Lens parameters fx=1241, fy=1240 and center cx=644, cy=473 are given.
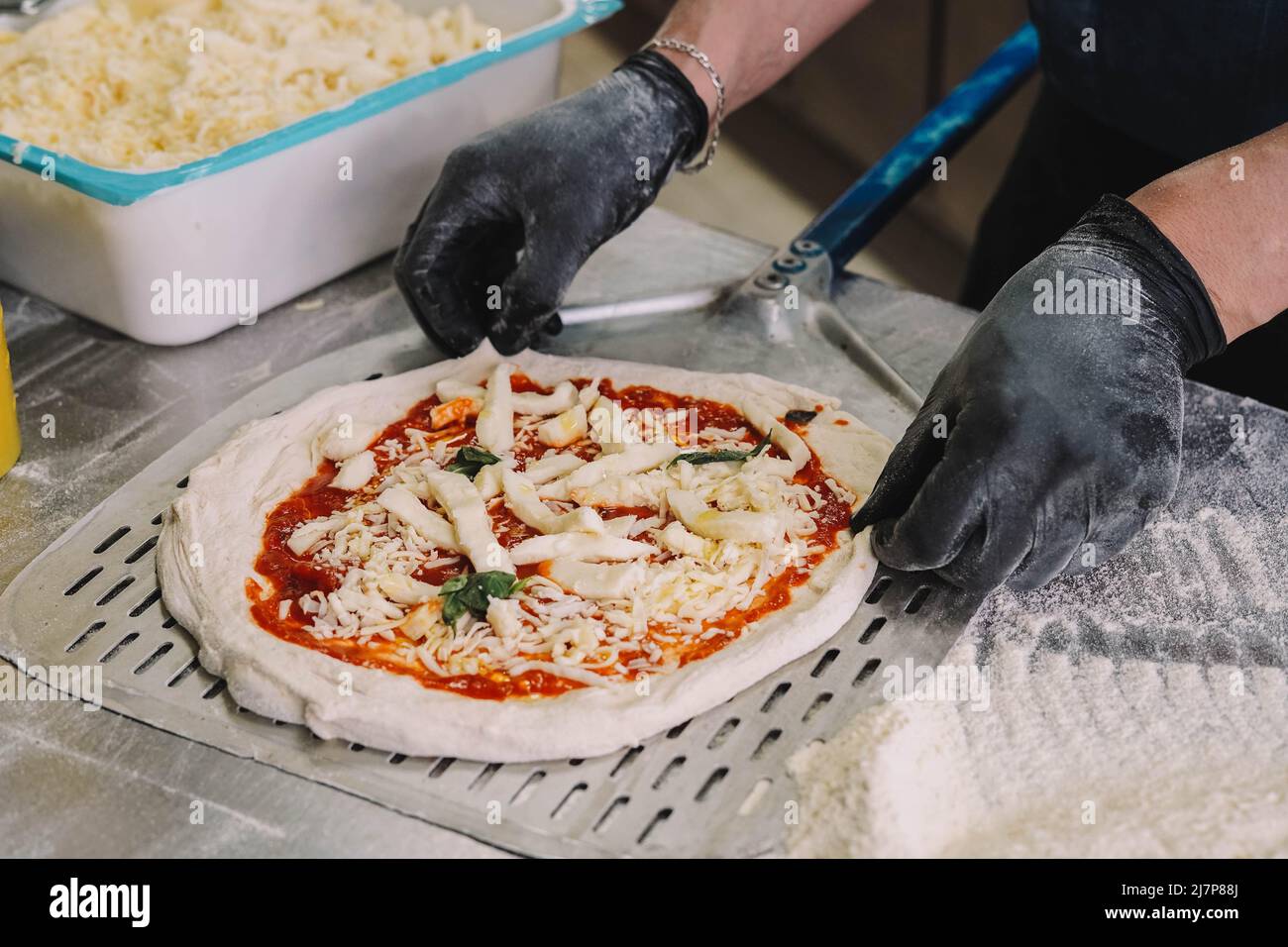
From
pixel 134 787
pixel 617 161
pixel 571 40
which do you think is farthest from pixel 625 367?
pixel 571 40

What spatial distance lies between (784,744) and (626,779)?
0.17 meters

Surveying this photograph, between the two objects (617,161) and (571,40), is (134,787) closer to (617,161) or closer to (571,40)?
(617,161)

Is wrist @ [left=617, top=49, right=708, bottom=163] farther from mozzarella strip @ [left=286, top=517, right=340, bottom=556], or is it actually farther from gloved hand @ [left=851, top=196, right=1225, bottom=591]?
mozzarella strip @ [left=286, top=517, right=340, bottom=556]

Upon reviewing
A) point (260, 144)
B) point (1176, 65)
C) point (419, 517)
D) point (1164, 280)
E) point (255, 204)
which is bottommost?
point (419, 517)

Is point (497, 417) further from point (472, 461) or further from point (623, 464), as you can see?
point (623, 464)

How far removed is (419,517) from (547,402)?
1.05ft

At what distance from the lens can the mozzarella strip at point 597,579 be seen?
1.44 metres

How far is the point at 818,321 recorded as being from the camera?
2027 mm

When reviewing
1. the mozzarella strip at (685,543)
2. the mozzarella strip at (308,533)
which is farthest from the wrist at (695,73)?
the mozzarella strip at (308,533)

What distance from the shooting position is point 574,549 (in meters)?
1.50

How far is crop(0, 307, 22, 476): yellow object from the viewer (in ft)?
5.49

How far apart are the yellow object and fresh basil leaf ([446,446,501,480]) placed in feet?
2.02

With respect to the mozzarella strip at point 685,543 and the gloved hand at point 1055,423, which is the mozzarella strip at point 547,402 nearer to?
the mozzarella strip at point 685,543

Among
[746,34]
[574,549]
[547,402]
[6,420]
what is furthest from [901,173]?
[6,420]
